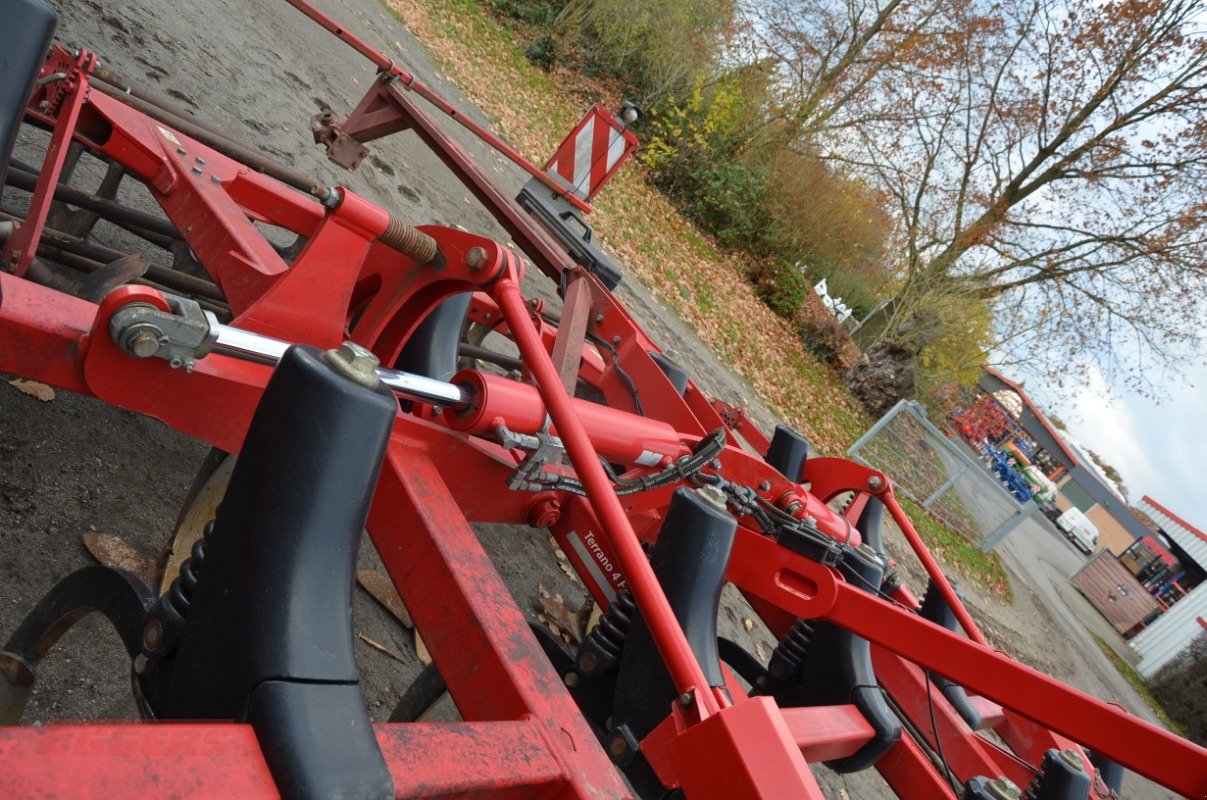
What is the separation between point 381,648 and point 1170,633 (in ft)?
59.2

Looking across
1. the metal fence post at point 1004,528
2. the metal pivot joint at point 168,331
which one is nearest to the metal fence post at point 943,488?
the metal fence post at point 1004,528

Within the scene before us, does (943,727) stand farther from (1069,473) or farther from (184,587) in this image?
(1069,473)

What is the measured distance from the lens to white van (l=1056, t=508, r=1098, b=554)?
105ft

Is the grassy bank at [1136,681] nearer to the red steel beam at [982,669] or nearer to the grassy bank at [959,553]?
the grassy bank at [959,553]

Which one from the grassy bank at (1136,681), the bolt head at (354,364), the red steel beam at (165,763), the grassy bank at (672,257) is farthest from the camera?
the grassy bank at (1136,681)

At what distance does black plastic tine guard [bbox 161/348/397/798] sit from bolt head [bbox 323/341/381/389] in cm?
2

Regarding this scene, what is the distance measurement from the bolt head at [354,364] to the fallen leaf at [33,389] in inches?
78.8

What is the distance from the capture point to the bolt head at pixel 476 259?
228 centimetres

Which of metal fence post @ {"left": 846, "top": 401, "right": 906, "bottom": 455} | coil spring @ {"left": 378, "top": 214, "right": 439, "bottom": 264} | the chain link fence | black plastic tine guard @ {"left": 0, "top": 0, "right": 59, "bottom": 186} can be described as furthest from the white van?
black plastic tine guard @ {"left": 0, "top": 0, "right": 59, "bottom": 186}

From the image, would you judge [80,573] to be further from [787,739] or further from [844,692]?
[844,692]

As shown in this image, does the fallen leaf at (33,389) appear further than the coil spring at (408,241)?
Yes

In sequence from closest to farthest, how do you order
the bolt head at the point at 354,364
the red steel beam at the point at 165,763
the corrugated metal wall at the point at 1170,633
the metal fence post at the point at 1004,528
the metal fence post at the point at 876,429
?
the red steel beam at the point at 165,763 < the bolt head at the point at 354,364 < the metal fence post at the point at 876,429 < the metal fence post at the point at 1004,528 < the corrugated metal wall at the point at 1170,633

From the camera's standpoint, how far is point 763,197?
60.1ft

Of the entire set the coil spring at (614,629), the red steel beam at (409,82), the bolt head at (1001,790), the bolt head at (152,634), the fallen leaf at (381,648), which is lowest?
the fallen leaf at (381,648)
